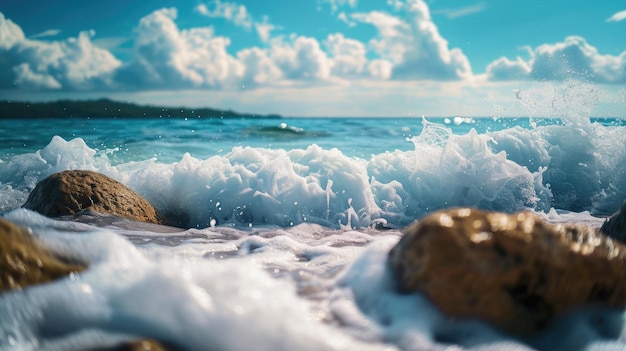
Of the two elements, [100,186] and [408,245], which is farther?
[100,186]

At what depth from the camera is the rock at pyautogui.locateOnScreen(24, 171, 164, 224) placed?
5512 millimetres

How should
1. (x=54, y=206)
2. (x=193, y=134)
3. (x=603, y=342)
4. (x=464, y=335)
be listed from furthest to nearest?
(x=193, y=134) → (x=54, y=206) → (x=603, y=342) → (x=464, y=335)

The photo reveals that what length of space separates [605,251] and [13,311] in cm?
299

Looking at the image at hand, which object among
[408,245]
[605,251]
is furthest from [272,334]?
[605,251]

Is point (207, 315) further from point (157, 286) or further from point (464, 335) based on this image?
point (464, 335)

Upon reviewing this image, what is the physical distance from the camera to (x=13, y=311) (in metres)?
2.27

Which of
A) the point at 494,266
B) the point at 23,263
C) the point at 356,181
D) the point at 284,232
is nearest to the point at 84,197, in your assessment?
the point at 284,232

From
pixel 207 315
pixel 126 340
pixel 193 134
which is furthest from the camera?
pixel 193 134

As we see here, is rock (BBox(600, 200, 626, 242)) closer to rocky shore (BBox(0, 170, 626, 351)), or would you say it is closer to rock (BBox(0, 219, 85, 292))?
rocky shore (BBox(0, 170, 626, 351))

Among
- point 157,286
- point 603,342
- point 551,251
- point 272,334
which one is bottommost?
point 603,342

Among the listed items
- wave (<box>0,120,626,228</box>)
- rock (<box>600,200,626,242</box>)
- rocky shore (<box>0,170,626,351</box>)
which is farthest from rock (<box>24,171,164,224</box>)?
rock (<box>600,200,626,242</box>)

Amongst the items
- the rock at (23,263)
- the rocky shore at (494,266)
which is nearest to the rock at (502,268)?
the rocky shore at (494,266)

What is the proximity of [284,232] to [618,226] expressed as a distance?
10.9ft

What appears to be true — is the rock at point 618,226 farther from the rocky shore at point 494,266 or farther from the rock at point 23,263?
the rock at point 23,263
